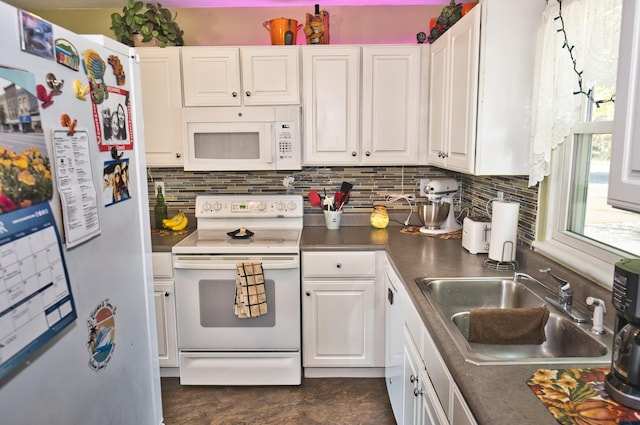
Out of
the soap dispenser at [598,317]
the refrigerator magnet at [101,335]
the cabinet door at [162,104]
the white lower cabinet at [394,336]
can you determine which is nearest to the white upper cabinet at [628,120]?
the soap dispenser at [598,317]

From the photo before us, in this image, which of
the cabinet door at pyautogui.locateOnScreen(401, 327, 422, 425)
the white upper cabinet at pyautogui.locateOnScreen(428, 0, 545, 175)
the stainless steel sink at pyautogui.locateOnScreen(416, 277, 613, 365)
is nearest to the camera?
the stainless steel sink at pyautogui.locateOnScreen(416, 277, 613, 365)

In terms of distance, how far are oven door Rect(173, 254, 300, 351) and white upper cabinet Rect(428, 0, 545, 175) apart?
3.76ft

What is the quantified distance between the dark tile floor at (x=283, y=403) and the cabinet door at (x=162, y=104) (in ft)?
4.48

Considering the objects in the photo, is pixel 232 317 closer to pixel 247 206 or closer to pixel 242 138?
pixel 247 206

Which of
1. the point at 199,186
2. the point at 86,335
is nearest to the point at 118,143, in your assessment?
the point at 86,335

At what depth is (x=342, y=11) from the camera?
A: 3119 mm

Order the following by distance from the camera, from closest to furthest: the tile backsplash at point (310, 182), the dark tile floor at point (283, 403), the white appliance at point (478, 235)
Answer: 1. the white appliance at point (478, 235)
2. the dark tile floor at point (283, 403)
3. the tile backsplash at point (310, 182)

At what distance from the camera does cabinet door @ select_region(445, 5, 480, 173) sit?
2.05m

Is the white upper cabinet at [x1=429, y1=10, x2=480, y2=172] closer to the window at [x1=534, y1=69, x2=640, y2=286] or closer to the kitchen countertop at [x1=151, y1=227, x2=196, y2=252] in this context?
the window at [x1=534, y1=69, x2=640, y2=286]

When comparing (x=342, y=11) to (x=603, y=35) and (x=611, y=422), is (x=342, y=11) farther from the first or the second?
(x=611, y=422)

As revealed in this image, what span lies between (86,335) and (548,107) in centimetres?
176

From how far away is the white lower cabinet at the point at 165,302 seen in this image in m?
2.70

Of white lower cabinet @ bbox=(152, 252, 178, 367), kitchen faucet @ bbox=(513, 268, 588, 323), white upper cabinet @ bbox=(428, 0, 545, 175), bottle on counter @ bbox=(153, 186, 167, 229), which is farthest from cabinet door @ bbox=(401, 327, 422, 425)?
bottle on counter @ bbox=(153, 186, 167, 229)

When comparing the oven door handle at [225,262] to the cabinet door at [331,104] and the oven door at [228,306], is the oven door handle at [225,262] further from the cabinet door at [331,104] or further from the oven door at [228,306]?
the cabinet door at [331,104]
